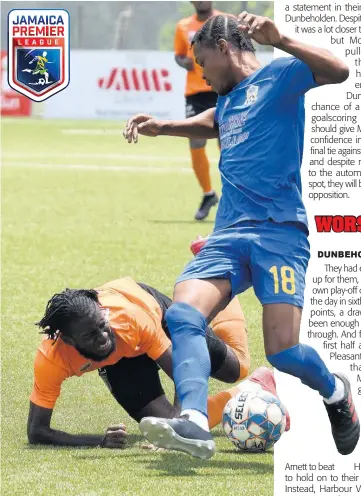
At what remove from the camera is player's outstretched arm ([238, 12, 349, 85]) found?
17.5ft

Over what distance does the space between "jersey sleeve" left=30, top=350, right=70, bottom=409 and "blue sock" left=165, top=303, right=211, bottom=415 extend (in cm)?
85

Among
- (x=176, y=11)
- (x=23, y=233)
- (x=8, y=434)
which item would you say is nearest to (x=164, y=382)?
(x=8, y=434)

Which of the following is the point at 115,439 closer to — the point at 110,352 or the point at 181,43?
the point at 110,352

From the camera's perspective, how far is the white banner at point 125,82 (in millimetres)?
33281

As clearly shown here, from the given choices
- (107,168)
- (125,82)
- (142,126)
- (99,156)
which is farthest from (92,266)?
(125,82)

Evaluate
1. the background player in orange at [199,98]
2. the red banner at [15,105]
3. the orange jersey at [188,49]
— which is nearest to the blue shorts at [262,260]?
the background player in orange at [199,98]

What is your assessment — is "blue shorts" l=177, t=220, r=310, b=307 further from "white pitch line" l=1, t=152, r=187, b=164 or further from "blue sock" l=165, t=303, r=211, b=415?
"white pitch line" l=1, t=152, r=187, b=164

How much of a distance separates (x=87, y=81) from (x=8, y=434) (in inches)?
1096

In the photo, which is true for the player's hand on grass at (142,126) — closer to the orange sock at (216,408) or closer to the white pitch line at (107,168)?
the orange sock at (216,408)

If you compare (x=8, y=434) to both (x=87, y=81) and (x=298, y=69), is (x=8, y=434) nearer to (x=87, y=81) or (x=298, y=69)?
(x=298, y=69)

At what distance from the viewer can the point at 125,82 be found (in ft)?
111

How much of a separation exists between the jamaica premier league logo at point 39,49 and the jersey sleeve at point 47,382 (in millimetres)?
2945

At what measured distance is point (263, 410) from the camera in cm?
618

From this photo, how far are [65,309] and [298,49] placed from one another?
1.77 m
